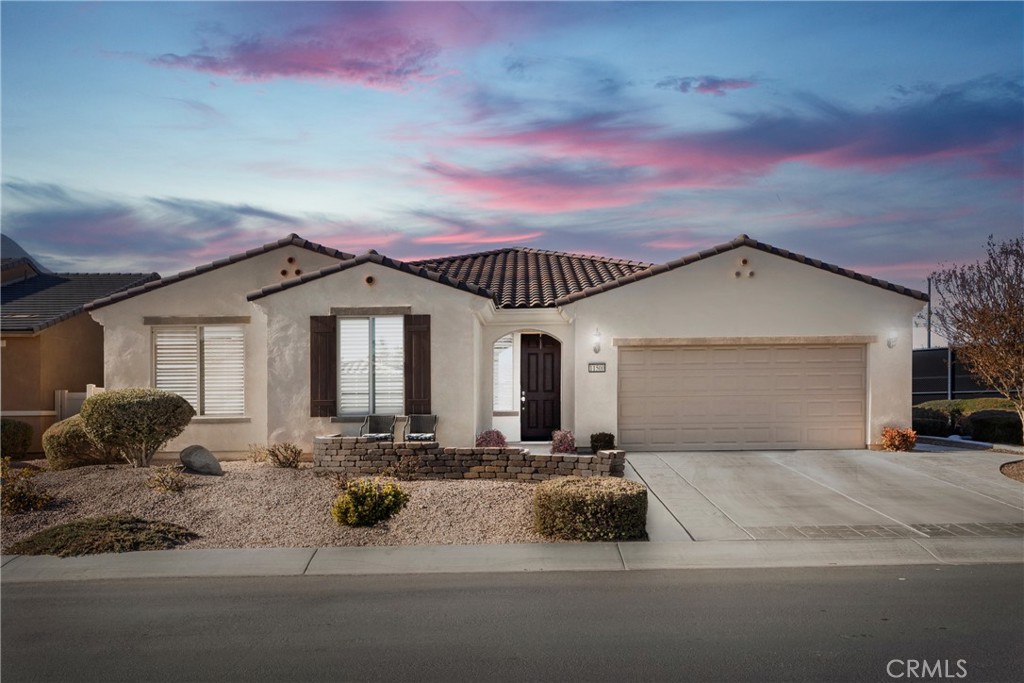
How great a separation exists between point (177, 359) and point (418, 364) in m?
5.20

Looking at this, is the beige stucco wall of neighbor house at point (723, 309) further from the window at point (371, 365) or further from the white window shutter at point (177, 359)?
the white window shutter at point (177, 359)

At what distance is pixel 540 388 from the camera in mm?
18891

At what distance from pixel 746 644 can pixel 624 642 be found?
0.99 metres

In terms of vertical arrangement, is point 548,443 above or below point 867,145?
below

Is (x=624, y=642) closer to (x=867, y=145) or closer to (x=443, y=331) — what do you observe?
(x=443, y=331)

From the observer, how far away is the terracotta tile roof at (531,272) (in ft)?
58.6

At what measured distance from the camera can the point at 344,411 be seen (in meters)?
15.0

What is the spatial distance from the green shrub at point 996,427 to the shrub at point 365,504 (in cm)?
1519

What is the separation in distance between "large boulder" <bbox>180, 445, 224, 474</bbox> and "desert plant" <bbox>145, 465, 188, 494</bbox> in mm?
707

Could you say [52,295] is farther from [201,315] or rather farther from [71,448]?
[71,448]

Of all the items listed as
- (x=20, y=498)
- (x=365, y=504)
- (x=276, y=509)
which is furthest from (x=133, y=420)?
(x=365, y=504)

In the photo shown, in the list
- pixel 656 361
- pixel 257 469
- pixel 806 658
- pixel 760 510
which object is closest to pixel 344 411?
pixel 257 469

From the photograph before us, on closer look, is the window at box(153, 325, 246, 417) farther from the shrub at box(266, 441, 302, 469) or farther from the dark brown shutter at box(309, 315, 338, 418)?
the shrub at box(266, 441, 302, 469)

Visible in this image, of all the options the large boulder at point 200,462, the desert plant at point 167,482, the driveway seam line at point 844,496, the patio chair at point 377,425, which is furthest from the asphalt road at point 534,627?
the patio chair at point 377,425
